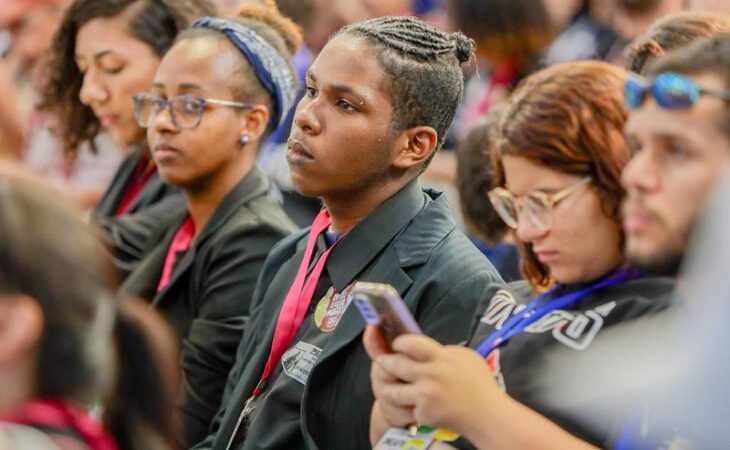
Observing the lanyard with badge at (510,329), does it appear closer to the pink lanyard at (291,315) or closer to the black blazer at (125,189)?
the pink lanyard at (291,315)

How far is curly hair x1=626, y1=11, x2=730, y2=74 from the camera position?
2854 mm

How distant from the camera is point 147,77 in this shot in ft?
13.8

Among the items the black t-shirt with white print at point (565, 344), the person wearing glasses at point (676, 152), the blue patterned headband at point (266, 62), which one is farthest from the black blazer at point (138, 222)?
the person wearing glasses at point (676, 152)

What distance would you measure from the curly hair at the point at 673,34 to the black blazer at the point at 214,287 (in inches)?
41.5

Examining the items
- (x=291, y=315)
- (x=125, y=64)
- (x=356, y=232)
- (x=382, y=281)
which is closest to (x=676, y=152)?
(x=382, y=281)

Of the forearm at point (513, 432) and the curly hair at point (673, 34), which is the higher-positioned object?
the curly hair at point (673, 34)

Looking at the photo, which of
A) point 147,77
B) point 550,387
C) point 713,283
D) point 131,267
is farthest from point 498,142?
point 147,77

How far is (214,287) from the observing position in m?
3.35

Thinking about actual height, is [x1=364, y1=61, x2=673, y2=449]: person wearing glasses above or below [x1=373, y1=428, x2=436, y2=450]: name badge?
above

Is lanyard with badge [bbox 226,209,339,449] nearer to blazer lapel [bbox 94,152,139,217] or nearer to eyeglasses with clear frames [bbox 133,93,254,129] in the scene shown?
eyeglasses with clear frames [bbox 133,93,254,129]

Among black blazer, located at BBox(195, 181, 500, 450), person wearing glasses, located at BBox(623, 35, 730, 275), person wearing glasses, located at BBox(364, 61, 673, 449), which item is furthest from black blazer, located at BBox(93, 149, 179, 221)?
person wearing glasses, located at BBox(623, 35, 730, 275)

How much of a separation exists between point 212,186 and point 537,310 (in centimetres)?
149

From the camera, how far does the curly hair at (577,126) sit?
7.39ft

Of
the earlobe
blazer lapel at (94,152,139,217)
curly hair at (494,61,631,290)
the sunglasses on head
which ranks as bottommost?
blazer lapel at (94,152,139,217)
